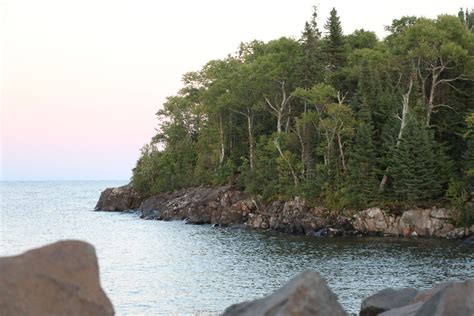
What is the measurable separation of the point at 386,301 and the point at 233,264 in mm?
25289

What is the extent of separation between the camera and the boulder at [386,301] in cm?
1731

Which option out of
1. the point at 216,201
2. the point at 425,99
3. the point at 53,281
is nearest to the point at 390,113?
the point at 425,99

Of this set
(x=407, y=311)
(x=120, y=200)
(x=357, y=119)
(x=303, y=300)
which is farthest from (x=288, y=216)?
(x=303, y=300)

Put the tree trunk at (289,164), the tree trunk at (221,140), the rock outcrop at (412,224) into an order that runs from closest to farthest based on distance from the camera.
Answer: the rock outcrop at (412,224) < the tree trunk at (289,164) < the tree trunk at (221,140)

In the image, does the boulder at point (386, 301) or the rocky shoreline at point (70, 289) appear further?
the boulder at point (386, 301)

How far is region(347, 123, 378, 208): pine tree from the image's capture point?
58.7 meters

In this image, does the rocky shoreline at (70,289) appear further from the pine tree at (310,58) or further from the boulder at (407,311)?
the pine tree at (310,58)

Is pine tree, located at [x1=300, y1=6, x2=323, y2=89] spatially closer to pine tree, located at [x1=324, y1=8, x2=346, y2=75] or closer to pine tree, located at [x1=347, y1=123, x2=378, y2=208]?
pine tree, located at [x1=324, y1=8, x2=346, y2=75]

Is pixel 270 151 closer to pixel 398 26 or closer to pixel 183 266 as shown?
pixel 398 26

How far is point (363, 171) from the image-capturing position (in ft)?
196

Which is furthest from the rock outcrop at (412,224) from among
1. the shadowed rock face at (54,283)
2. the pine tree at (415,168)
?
the shadowed rock face at (54,283)

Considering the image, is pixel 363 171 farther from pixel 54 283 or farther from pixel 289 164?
pixel 54 283

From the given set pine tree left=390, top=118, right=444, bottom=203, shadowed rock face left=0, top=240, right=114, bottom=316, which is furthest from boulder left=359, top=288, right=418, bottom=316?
pine tree left=390, top=118, right=444, bottom=203

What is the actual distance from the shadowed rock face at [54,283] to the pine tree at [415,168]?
50.1m
